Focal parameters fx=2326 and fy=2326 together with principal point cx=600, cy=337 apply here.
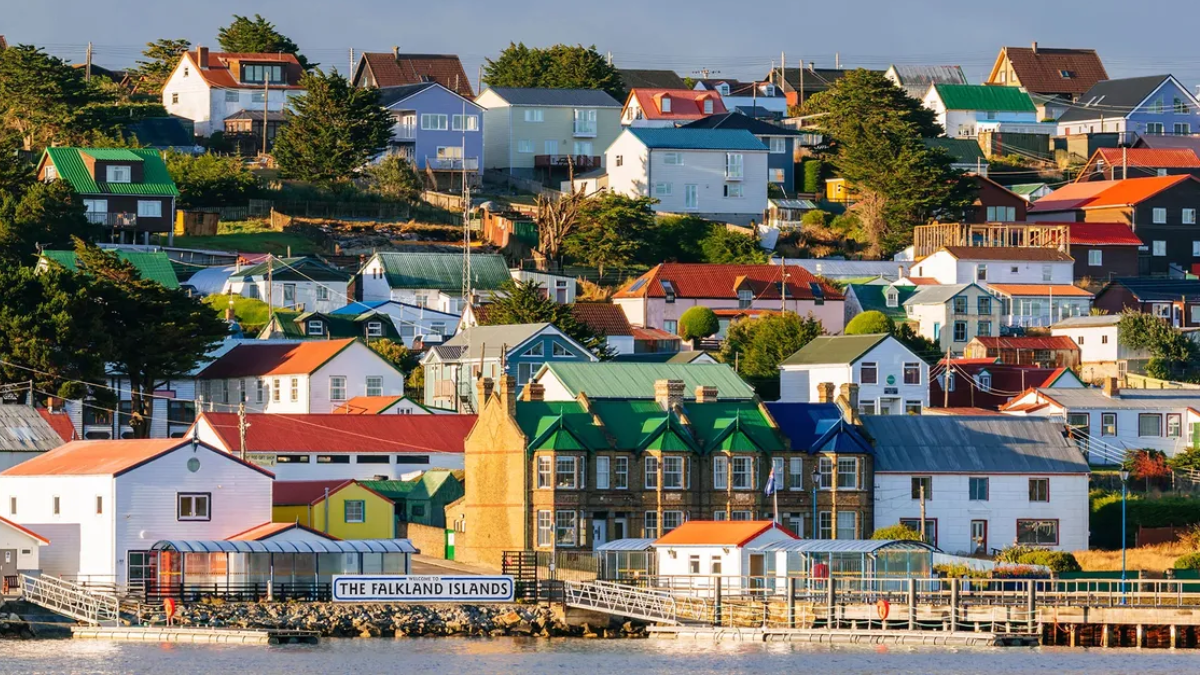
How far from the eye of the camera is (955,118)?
6772 inches

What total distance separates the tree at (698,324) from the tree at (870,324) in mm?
6887

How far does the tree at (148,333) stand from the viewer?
97312 mm

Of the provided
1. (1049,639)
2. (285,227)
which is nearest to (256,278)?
(285,227)

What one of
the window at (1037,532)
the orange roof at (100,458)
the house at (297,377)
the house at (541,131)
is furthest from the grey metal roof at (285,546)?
the house at (541,131)

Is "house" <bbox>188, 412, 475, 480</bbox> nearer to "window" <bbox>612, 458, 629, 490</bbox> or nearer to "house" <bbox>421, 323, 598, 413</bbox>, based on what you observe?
"house" <bbox>421, 323, 598, 413</bbox>

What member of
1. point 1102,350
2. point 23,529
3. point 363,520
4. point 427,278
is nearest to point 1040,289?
point 1102,350

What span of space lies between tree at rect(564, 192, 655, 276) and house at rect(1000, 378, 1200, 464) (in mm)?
33653

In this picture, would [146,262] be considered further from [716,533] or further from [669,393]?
[716,533]

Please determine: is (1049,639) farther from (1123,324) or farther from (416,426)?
(1123,324)

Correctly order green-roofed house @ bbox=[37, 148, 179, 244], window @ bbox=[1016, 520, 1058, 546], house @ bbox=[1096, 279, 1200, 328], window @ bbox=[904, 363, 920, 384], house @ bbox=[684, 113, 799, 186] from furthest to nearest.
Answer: house @ bbox=[684, 113, 799, 186]
green-roofed house @ bbox=[37, 148, 179, 244]
house @ bbox=[1096, 279, 1200, 328]
window @ bbox=[904, 363, 920, 384]
window @ bbox=[1016, 520, 1058, 546]

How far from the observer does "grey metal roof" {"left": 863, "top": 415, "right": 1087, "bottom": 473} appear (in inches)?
3406

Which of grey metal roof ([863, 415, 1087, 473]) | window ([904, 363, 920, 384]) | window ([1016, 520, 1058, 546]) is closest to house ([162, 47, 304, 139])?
window ([904, 363, 920, 384])

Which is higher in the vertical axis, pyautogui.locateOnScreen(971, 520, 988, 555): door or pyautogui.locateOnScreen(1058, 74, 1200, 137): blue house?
pyautogui.locateOnScreen(1058, 74, 1200, 137): blue house

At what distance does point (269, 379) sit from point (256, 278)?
55.0 feet
